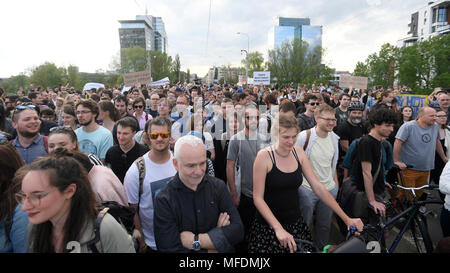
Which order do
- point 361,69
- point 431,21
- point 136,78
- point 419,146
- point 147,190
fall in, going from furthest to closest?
point 431,21, point 361,69, point 136,78, point 419,146, point 147,190

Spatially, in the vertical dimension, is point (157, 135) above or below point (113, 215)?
above

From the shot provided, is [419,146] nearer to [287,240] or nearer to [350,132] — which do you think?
[350,132]

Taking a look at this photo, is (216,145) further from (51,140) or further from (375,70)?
(375,70)

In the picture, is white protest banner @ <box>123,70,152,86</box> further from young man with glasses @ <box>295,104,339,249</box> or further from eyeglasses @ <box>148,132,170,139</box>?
young man with glasses @ <box>295,104,339,249</box>

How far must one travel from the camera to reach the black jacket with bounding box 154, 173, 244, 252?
188 centimetres

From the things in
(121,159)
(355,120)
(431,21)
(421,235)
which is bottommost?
(421,235)

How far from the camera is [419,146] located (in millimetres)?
4258

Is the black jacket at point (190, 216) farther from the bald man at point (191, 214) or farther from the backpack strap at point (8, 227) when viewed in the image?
the backpack strap at point (8, 227)

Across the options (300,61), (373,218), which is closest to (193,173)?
(373,218)

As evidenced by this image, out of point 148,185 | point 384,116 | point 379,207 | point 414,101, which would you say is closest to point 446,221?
point 379,207

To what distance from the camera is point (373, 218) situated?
9.87 ft

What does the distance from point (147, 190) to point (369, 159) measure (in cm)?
248

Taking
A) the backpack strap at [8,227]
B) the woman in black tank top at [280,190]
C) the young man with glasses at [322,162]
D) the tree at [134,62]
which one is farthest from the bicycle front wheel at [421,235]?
the tree at [134,62]

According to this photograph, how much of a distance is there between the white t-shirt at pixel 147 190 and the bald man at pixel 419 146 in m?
3.85
